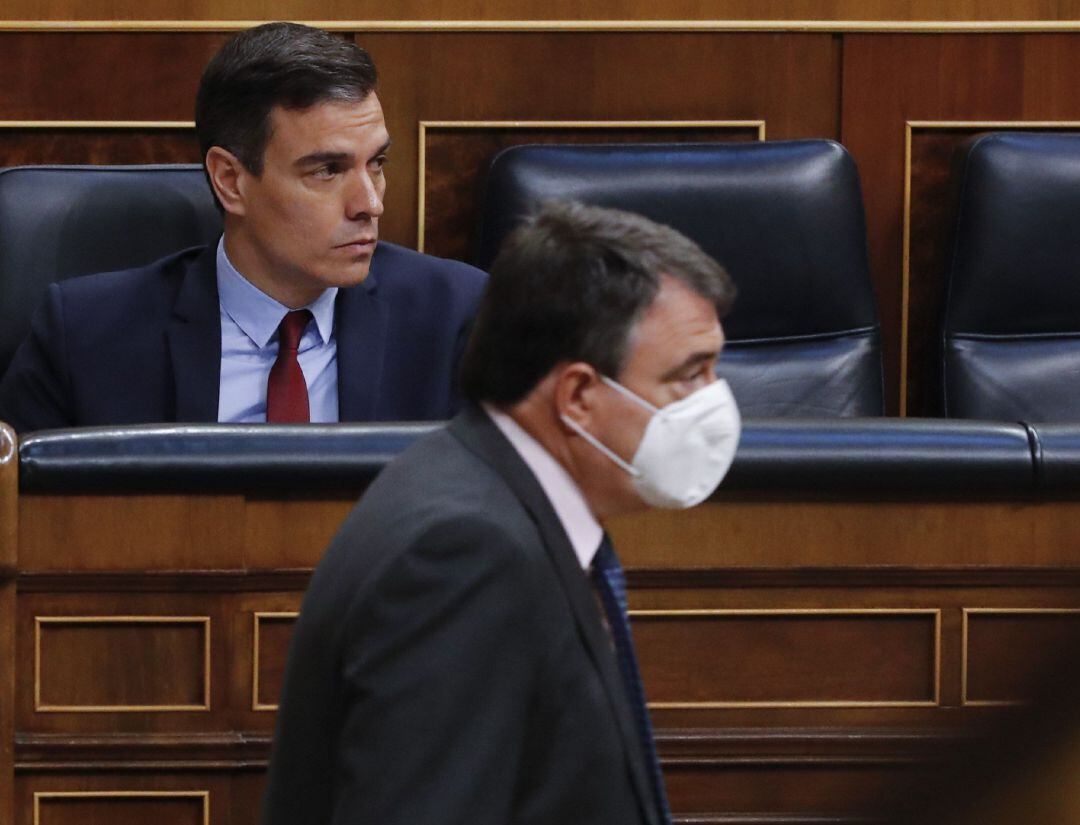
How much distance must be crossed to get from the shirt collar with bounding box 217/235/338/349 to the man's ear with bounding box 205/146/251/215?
53 millimetres

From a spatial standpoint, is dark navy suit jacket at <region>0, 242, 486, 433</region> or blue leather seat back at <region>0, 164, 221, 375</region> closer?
dark navy suit jacket at <region>0, 242, 486, 433</region>

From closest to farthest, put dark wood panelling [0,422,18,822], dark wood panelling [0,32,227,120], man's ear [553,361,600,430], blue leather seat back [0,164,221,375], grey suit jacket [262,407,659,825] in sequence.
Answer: grey suit jacket [262,407,659,825] → man's ear [553,361,600,430] → dark wood panelling [0,422,18,822] → blue leather seat back [0,164,221,375] → dark wood panelling [0,32,227,120]

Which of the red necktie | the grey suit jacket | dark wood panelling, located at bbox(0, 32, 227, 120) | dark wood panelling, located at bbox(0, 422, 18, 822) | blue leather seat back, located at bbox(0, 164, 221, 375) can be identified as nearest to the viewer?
the grey suit jacket

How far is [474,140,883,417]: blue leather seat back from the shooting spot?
5.97ft

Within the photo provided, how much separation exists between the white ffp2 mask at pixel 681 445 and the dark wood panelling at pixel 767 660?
36 centimetres

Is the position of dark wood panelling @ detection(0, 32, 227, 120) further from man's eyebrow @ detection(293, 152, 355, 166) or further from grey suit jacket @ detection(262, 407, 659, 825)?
grey suit jacket @ detection(262, 407, 659, 825)

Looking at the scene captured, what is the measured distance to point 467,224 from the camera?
203cm

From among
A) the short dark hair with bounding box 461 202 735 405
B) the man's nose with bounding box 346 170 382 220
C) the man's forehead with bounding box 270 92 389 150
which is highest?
the man's forehead with bounding box 270 92 389 150

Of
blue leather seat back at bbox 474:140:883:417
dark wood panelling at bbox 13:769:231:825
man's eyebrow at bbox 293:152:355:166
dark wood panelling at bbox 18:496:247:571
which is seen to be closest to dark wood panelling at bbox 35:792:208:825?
dark wood panelling at bbox 13:769:231:825

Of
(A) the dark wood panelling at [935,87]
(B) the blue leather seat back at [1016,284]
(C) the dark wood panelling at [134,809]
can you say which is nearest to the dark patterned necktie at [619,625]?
(C) the dark wood panelling at [134,809]

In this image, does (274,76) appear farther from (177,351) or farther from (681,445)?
(681,445)

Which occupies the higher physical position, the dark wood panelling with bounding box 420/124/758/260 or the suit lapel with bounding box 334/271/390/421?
the dark wood panelling with bounding box 420/124/758/260

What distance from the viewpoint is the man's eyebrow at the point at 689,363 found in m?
0.80

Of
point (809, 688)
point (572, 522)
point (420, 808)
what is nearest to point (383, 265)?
point (809, 688)
